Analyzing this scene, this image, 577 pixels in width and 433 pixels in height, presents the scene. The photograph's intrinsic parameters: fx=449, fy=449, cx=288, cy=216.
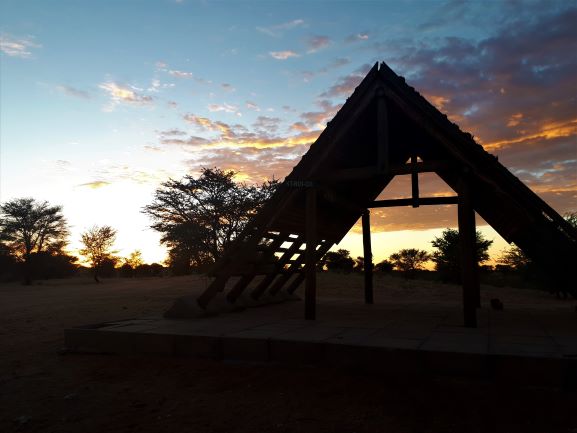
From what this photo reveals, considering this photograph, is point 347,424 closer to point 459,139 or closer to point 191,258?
point 459,139

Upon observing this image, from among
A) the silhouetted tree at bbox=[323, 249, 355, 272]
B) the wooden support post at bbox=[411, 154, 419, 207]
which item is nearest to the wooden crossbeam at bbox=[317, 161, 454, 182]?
the wooden support post at bbox=[411, 154, 419, 207]

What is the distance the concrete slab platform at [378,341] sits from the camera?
15.8ft

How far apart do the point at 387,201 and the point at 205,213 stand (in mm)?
15013

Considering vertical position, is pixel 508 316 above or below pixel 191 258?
below

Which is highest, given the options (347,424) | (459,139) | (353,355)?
(459,139)

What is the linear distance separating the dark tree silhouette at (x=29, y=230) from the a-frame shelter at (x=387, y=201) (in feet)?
121

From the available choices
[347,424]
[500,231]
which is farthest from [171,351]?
[500,231]

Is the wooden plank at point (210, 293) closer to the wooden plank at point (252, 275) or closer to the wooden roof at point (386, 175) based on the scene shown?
the wooden roof at point (386, 175)

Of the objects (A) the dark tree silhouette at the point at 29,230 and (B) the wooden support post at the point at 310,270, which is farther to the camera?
(A) the dark tree silhouette at the point at 29,230

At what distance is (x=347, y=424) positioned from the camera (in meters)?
4.12

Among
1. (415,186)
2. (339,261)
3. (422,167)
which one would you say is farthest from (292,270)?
(339,261)

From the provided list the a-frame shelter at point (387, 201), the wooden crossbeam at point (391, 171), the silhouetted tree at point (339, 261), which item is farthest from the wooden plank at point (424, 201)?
the silhouetted tree at point (339, 261)

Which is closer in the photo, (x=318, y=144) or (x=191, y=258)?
(x=318, y=144)

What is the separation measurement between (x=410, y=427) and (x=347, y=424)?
0.56 meters
